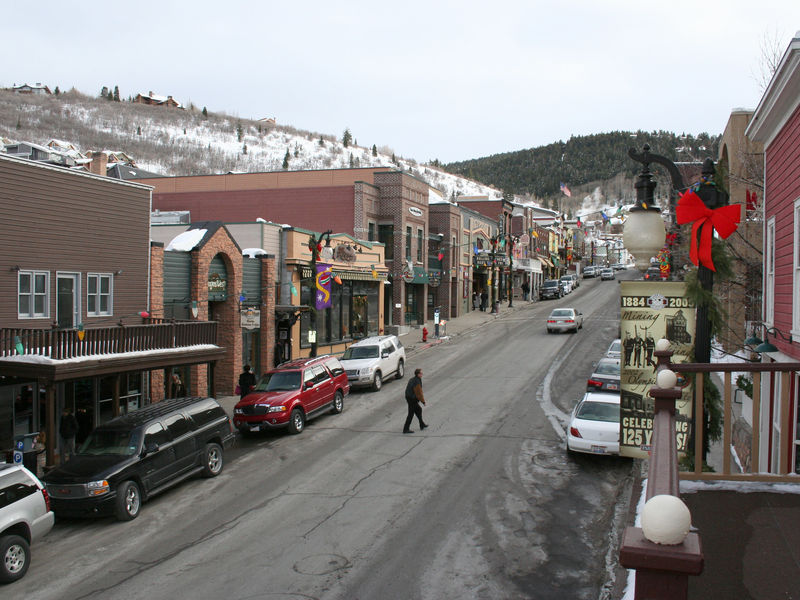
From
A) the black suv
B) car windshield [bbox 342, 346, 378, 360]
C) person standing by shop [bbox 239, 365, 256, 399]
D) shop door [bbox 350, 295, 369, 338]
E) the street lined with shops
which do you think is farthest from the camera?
shop door [bbox 350, 295, 369, 338]

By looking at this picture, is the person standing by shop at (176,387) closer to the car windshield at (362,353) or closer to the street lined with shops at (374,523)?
the street lined with shops at (374,523)

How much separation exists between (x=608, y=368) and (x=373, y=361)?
8.52 metres

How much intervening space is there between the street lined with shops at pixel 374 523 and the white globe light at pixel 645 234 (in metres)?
4.57

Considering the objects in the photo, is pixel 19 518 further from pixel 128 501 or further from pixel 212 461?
pixel 212 461

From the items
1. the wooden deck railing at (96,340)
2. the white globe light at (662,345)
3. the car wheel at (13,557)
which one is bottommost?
the car wheel at (13,557)

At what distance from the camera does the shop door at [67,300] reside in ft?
57.2

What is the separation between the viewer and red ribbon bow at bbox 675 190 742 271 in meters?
6.43

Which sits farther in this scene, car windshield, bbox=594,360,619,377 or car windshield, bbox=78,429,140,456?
car windshield, bbox=594,360,619,377

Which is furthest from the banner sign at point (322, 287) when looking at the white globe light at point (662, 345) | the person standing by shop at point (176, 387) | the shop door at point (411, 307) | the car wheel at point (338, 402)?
the white globe light at point (662, 345)

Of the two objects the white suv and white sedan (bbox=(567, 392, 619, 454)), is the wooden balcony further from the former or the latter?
the white suv

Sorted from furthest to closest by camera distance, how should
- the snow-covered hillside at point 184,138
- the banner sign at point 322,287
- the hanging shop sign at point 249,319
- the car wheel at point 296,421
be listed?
the snow-covered hillside at point 184,138 < the banner sign at point 322,287 < the hanging shop sign at point 249,319 < the car wheel at point 296,421

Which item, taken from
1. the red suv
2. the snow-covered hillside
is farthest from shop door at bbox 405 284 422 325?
the snow-covered hillside

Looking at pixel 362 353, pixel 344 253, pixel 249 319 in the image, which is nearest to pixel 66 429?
pixel 249 319

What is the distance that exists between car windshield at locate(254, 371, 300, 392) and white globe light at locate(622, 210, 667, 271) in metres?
13.7
